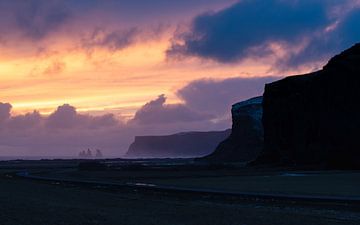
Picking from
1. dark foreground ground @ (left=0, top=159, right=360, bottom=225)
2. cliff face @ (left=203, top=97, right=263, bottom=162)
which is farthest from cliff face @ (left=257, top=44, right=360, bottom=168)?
dark foreground ground @ (left=0, top=159, right=360, bottom=225)

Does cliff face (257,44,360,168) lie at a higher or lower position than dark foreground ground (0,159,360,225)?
higher

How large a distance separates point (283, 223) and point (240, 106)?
5915 inches

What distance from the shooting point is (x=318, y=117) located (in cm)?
9525

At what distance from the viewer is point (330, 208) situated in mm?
28391

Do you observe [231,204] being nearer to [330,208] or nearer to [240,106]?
[330,208]

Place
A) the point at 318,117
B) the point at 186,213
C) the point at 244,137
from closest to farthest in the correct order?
the point at 186,213
the point at 318,117
the point at 244,137

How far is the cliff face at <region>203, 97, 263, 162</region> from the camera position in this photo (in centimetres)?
16062

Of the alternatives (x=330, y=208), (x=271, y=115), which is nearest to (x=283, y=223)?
(x=330, y=208)

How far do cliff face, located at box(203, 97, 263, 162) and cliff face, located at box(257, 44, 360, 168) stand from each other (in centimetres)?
4703

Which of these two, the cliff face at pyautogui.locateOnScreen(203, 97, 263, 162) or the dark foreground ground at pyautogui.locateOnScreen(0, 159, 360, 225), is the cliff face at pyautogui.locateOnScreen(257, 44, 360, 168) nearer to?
the cliff face at pyautogui.locateOnScreen(203, 97, 263, 162)

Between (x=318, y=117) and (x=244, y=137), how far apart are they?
71128 mm

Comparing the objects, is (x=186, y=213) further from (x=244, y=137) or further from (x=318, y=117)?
(x=244, y=137)

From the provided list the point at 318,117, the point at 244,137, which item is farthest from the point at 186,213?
the point at 244,137

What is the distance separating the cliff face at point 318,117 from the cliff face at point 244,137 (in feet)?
154
